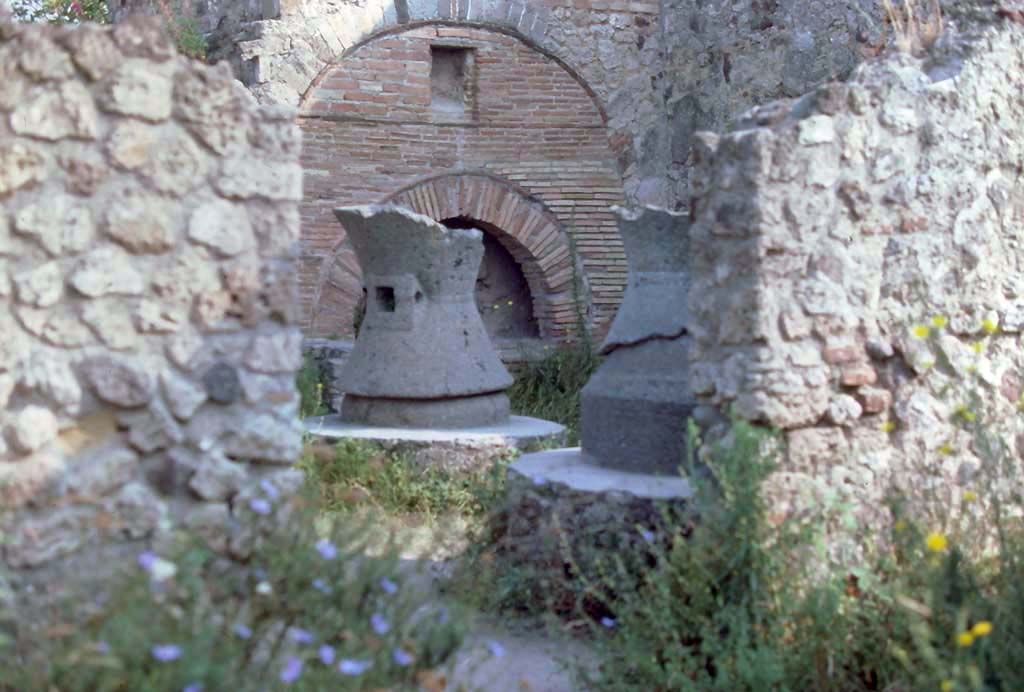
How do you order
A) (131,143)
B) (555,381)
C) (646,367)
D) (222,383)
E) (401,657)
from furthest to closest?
1. (555,381)
2. (646,367)
3. (222,383)
4. (131,143)
5. (401,657)

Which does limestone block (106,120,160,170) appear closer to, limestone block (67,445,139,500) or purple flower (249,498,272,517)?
limestone block (67,445,139,500)

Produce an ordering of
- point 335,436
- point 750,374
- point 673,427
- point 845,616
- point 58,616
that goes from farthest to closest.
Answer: point 335,436 → point 673,427 → point 750,374 → point 845,616 → point 58,616

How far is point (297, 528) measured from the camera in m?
3.26

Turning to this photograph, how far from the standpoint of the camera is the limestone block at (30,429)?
3045mm

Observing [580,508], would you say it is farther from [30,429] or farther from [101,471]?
[30,429]

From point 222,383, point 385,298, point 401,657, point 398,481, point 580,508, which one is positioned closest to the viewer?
point 401,657

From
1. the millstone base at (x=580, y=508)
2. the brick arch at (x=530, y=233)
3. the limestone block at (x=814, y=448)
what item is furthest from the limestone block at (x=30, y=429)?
the brick arch at (x=530, y=233)

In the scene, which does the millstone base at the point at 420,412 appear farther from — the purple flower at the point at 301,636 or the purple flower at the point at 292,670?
the purple flower at the point at 292,670

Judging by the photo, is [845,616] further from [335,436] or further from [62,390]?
[335,436]

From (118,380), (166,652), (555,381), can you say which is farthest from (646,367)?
(555,381)

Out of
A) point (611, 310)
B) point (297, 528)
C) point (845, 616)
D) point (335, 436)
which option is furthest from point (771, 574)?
point (611, 310)

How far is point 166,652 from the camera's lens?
8.48 ft

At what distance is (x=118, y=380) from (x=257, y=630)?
72 centimetres

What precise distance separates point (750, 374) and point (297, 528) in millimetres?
1655
